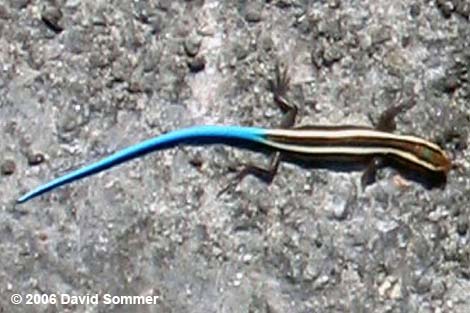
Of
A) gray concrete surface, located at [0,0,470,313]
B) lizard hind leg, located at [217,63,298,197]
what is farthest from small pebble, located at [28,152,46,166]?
lizard hind leg, located at [217,63,298,197]

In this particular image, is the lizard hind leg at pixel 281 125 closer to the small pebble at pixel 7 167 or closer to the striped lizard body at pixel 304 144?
the striped lizard body at pixel 304 144

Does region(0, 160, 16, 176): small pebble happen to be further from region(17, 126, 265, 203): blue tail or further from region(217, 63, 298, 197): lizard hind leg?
region(217, 63, 298, 197): lizard hind leg

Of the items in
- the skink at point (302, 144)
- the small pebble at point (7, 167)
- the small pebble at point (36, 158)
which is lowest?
the small pebble at point (7, 167)

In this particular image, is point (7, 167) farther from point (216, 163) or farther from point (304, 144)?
point (304, 144)

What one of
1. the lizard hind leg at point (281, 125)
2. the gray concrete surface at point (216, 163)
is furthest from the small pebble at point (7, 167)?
the lizard hind leg at point (281, 125)

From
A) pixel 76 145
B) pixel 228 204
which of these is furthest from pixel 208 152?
pixel 76 145

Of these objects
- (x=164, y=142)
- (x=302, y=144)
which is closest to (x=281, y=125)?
(x=302, y=144)

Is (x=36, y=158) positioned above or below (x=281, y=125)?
below
